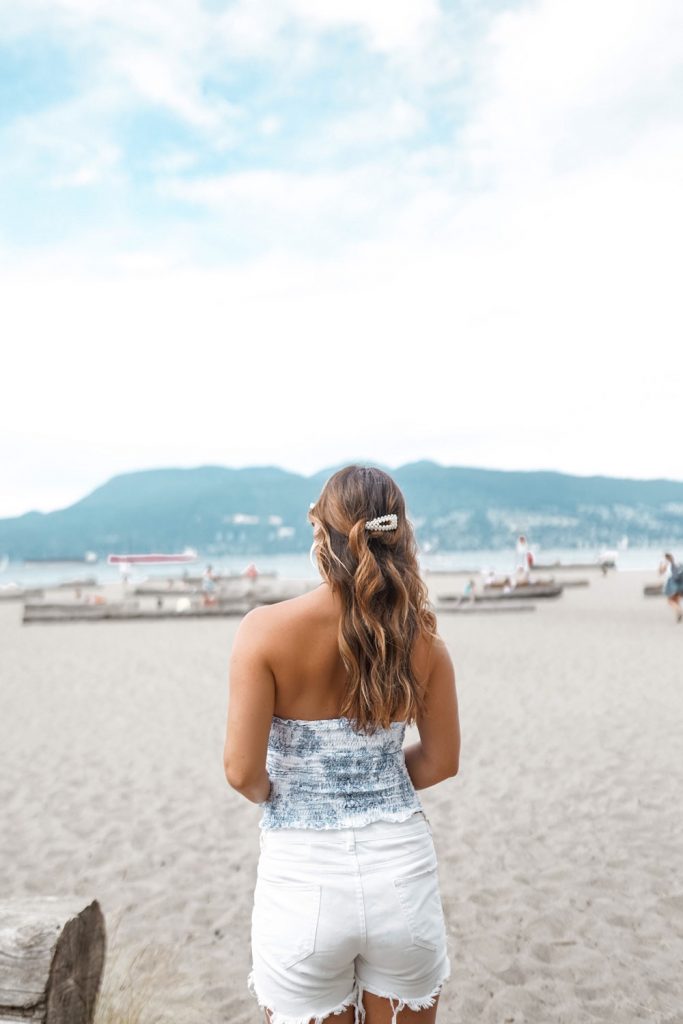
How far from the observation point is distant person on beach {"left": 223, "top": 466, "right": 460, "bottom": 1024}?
1821 millimetres

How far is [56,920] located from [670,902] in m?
3.71

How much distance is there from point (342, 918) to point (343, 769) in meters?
0.31

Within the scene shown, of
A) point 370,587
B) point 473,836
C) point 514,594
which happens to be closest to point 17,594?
point 514,594

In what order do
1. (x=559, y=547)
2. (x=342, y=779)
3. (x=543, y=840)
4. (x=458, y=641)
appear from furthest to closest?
(x=559, y=547) → (x=458, y=641) → (x=543, y=840) → (x=342, y=779)

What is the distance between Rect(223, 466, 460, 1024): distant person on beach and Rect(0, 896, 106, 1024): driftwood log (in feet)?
2.46

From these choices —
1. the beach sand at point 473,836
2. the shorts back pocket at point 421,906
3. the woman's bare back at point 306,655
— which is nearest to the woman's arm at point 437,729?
the woman's bare back at point 306,655

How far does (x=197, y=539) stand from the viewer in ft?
650

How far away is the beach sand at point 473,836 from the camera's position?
401 cm

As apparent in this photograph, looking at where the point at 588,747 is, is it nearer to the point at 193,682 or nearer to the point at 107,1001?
the point at 107,1001

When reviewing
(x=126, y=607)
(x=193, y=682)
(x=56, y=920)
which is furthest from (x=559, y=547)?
(x=56, y=920)

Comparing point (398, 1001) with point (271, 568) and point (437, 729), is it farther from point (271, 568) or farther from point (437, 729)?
point (271, 568)

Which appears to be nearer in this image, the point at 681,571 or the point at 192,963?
the point at 192,963

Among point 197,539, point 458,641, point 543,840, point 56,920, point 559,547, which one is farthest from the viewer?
point 197,539

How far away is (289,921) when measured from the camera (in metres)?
1.83
